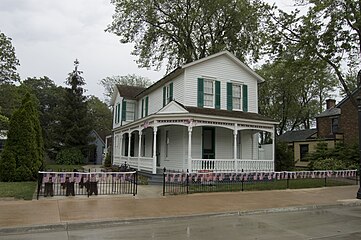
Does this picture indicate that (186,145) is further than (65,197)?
Yes

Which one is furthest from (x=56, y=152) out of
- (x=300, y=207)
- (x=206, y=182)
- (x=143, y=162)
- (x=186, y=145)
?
(x=300, y=207)

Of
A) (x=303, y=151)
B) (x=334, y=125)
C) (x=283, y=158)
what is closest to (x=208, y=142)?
(x=283, y=158)

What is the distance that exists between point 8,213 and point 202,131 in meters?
12.6

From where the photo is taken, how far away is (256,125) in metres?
19.4

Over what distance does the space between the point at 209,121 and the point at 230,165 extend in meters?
2.94

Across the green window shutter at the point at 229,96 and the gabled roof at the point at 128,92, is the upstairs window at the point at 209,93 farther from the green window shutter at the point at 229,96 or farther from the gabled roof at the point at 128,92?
the gabled roof at the point at 128,92

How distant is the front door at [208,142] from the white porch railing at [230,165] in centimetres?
154

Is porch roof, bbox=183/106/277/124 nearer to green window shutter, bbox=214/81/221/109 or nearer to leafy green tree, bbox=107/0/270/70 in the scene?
green window shutter, bbox=214/81/221/109

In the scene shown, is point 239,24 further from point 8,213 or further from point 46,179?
point 8,213

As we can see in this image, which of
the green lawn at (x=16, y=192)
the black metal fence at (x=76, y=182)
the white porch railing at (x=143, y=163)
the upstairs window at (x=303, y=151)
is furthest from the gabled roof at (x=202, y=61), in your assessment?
the upstairs window at (x=303, y=151)

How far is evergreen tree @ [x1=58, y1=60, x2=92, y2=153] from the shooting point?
114 ft

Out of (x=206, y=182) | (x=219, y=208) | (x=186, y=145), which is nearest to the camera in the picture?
(x=219, y=208)

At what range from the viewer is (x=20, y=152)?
16578mm

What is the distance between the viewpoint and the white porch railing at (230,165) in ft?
59.2
